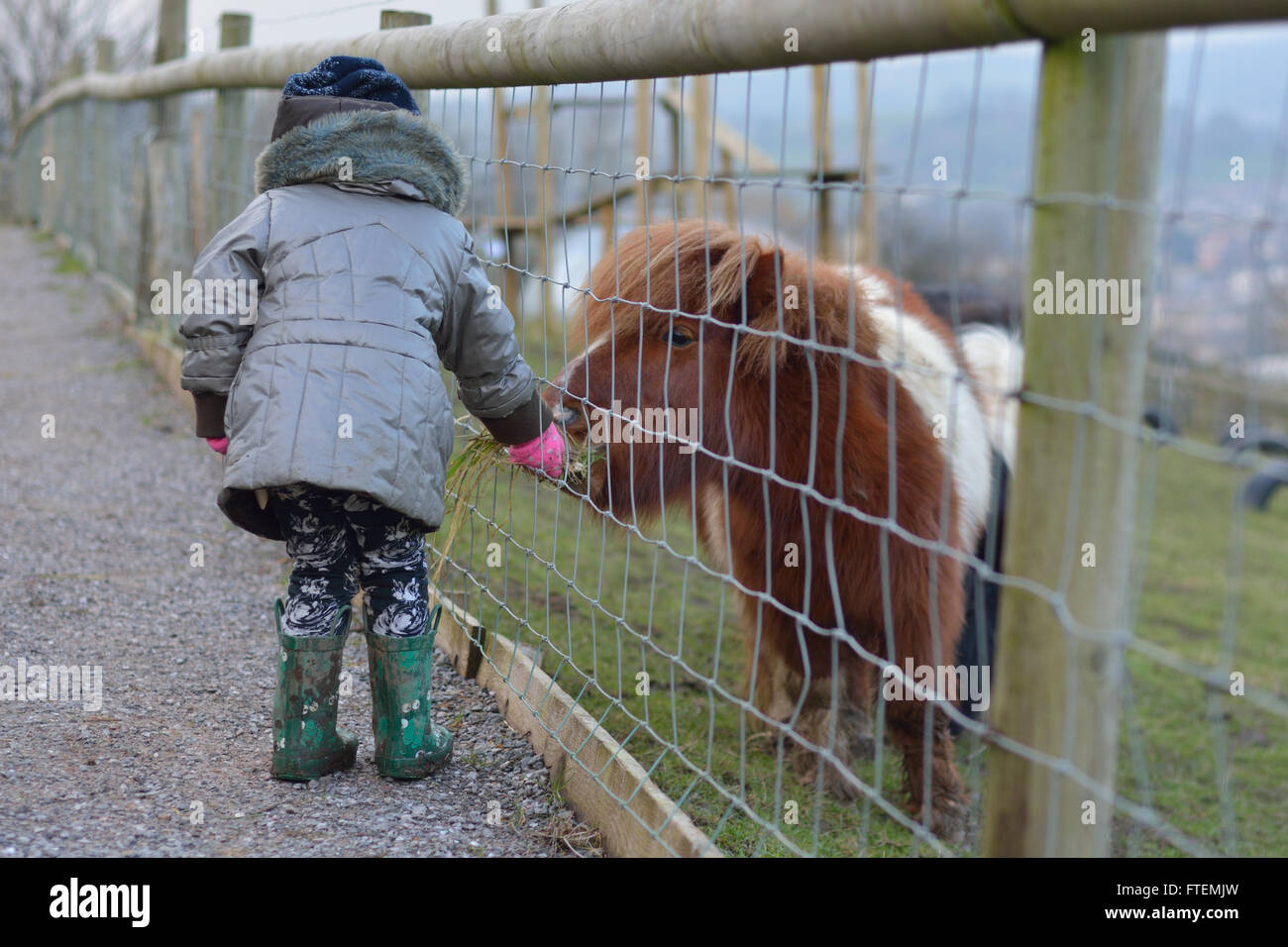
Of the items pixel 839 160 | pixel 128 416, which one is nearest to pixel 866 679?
pixel 128 416

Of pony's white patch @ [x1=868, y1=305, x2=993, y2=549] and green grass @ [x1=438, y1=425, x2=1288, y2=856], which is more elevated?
pony's white patch @ [x1=868, y1=305, x2=993, y2=549]

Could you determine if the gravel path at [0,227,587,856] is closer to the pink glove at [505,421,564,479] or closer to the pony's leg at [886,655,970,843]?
the pink glove at [505,421,564,479]

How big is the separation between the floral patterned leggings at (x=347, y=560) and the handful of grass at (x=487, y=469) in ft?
1.06

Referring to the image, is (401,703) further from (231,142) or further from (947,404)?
(231,142)

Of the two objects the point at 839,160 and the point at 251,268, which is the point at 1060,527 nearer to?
the point at 251,268

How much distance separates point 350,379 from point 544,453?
522 millimetres

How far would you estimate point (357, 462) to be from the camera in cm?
Result: 232

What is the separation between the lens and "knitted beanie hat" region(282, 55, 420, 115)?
2.63m

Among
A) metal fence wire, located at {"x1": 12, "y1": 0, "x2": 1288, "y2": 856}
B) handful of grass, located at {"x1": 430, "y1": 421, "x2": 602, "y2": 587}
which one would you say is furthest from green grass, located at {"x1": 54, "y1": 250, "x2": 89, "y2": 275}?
handful of grass, located at {"x1": 430, "y1": 421, "x2": 602, "y2": 587}

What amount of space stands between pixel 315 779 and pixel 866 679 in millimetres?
1653

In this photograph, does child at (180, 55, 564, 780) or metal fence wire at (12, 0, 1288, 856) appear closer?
metal fence wire at (12, 0, 1288, 856)

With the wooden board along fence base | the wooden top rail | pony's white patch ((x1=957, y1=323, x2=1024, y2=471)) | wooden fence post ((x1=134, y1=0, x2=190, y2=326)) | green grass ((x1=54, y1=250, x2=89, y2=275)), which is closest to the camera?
the wooden top rail

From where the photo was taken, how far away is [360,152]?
249cm

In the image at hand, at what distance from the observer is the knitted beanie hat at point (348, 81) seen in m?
2.63
